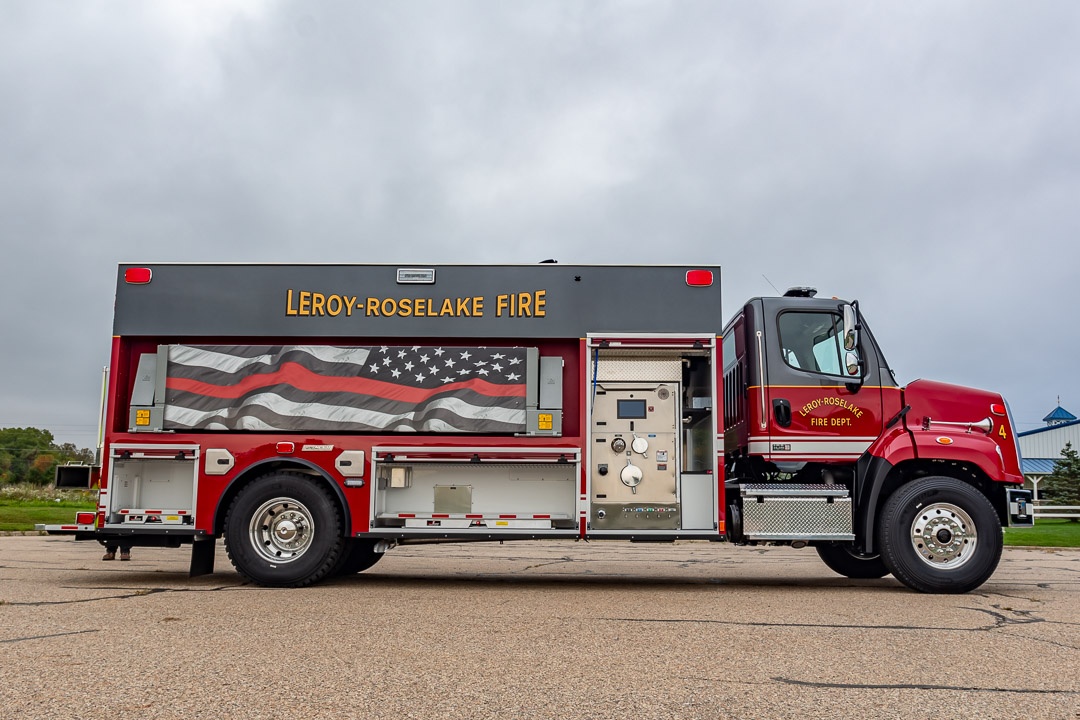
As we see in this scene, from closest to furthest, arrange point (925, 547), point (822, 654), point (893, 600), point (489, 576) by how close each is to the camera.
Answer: point (822, 654)
point (893, 600)
point (925, 547)
point (489, 576)

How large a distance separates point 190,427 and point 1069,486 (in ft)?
130

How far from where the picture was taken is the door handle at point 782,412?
9.98 meters

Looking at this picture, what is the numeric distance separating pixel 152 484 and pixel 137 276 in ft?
7.59

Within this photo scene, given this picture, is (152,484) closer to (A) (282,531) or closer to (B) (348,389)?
(A) (282,531)

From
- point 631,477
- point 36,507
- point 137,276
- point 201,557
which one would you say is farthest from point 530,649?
point 36,507

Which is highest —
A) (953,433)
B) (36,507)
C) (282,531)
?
(953,433)

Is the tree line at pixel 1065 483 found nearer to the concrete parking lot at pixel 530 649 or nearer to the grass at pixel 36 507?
the concrete parking lot at pixel 530 649

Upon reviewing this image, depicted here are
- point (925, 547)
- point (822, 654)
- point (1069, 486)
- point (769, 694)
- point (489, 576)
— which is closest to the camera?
point (769, 694)

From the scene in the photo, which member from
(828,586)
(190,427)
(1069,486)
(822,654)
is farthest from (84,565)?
(1069,486)

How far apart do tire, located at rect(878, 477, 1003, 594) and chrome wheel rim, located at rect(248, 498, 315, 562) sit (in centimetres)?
598

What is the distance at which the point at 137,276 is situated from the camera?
10445 mm

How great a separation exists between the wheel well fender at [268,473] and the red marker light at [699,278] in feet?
14.3

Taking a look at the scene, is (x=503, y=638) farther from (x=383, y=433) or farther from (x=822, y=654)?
(x=383, y=433)

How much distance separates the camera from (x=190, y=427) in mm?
10219
